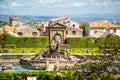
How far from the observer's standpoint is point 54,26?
179 feet

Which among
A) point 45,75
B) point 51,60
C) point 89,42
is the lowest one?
point 89,42

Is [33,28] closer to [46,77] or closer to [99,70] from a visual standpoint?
[46,77]

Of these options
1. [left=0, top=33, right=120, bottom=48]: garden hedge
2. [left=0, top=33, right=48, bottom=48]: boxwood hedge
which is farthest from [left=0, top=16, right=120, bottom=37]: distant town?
[left=0, top=33, right=120, bottom=48]: garden hedge

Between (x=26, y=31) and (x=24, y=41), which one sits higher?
(x=26, y=31)

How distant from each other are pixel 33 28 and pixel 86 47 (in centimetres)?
877

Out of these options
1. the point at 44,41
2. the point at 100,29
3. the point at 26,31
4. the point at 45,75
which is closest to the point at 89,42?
the point at 44,41

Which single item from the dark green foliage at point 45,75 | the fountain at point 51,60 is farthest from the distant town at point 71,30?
the dark green foliage at point 45,75

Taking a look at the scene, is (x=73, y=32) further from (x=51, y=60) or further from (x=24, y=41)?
(x=51, y=60)

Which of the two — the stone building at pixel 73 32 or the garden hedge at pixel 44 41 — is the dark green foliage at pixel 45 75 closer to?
the garden hedge at pixel 44 41

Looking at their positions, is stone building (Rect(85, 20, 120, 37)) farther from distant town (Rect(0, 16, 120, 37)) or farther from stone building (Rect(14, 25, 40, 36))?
stone building (Rect(14, 25, 40, 36))

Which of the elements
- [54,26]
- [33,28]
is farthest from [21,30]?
[54,26]

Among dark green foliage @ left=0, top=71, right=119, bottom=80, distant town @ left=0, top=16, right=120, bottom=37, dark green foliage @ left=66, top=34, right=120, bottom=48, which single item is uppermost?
dark green foliage @ left=0, top=71, right=119, bottom=80

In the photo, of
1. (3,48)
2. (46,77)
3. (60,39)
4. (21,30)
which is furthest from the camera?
(21,30)

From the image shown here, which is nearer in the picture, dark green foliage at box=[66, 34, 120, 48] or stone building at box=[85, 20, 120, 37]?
dark green foliage at box=[66, 34, 120, 48]
